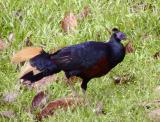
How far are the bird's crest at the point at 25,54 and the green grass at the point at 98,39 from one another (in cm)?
13

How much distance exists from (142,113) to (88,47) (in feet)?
2.36

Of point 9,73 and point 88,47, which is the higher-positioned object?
point 88,47

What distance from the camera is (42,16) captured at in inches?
284

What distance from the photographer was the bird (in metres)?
5.27

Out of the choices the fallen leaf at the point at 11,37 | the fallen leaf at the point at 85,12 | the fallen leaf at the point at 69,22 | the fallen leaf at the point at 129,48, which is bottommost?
the fallen leaf at the point at 129,48

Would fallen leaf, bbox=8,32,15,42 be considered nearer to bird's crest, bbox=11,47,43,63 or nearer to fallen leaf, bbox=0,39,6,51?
fallen leaf, bbox=0,39,6,51

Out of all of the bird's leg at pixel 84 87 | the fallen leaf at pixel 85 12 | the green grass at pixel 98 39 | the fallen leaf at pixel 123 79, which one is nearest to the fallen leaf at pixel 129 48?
the green grass at pixel 98 39

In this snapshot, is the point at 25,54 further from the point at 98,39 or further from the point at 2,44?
the point at 98,39

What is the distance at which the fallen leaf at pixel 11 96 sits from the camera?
5.69m

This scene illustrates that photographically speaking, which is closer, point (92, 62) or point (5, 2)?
point (92, 62)

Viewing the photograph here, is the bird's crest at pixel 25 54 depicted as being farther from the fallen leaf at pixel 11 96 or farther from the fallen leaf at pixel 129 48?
the fallen leaf at pixel 129 48

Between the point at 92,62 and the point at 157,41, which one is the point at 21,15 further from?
the point at 92,62

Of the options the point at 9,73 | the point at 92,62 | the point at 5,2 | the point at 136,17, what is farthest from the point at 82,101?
the point at 5,2

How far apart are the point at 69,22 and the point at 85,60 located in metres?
1.91
